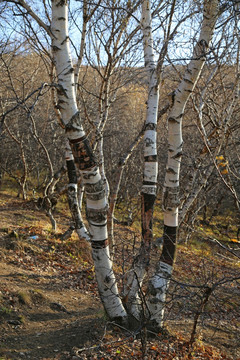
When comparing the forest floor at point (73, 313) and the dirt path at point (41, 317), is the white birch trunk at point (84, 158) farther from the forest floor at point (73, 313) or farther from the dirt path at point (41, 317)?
the dirt path at point (41, 317)

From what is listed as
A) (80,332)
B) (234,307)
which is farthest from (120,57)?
(234,307)

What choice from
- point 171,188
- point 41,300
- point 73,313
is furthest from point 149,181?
point 41,300

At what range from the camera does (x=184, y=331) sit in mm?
4859

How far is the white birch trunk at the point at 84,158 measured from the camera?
2961 millimetres

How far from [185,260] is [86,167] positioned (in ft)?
24.0

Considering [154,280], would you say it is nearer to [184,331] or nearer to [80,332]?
[80,332]

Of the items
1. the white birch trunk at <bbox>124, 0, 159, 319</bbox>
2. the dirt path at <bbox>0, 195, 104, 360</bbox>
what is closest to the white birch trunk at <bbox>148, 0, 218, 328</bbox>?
the white birch trunk at <bbox>124, 0, 159, 319</bbox>

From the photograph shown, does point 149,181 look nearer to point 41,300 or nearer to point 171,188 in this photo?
point 171,188

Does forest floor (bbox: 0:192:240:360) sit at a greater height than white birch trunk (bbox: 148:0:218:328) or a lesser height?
lesser

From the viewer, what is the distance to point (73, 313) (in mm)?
4777

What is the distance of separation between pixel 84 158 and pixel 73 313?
2.89 meters

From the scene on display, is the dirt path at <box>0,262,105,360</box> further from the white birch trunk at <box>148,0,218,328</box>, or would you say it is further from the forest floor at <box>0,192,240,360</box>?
the white birch trunk at <box>148,0,218,328</box>

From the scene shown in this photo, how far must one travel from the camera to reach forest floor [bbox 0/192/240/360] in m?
3.52

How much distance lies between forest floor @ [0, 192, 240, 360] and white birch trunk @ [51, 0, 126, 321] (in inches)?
15.4
